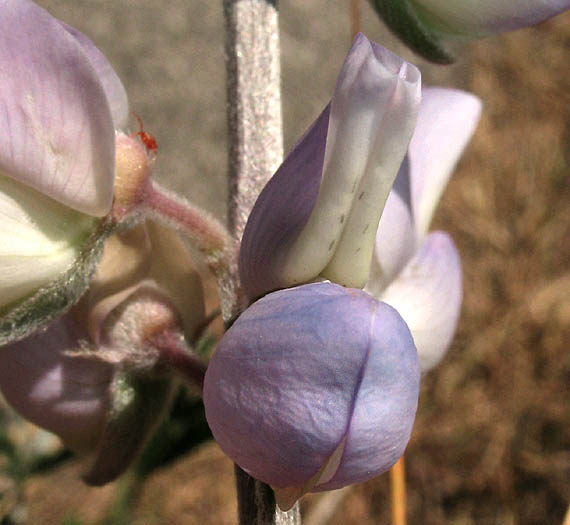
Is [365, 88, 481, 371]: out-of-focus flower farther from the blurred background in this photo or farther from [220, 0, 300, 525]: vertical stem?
the blurred background

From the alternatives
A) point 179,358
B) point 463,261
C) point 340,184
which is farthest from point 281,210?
point 463,261

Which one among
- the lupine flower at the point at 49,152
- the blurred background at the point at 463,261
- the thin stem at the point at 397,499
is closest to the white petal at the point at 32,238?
the lupine flower at the point at 49,152

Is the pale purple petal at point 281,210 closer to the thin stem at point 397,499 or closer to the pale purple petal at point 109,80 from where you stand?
the pale purple petal at point 109,80

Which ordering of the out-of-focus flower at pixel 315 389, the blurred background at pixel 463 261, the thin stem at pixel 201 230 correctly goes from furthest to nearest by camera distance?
1. the blurred background at pixel 463 261
2. the thin stem at pixel 201 230
3. the out-of-focus flower at pixel 315 389

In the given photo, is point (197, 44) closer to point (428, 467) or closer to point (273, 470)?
point (428, 467)

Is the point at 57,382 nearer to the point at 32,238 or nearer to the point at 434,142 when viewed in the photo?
the point at 32,238

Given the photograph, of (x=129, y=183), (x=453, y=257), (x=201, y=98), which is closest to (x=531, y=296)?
(x=201, y=98)
